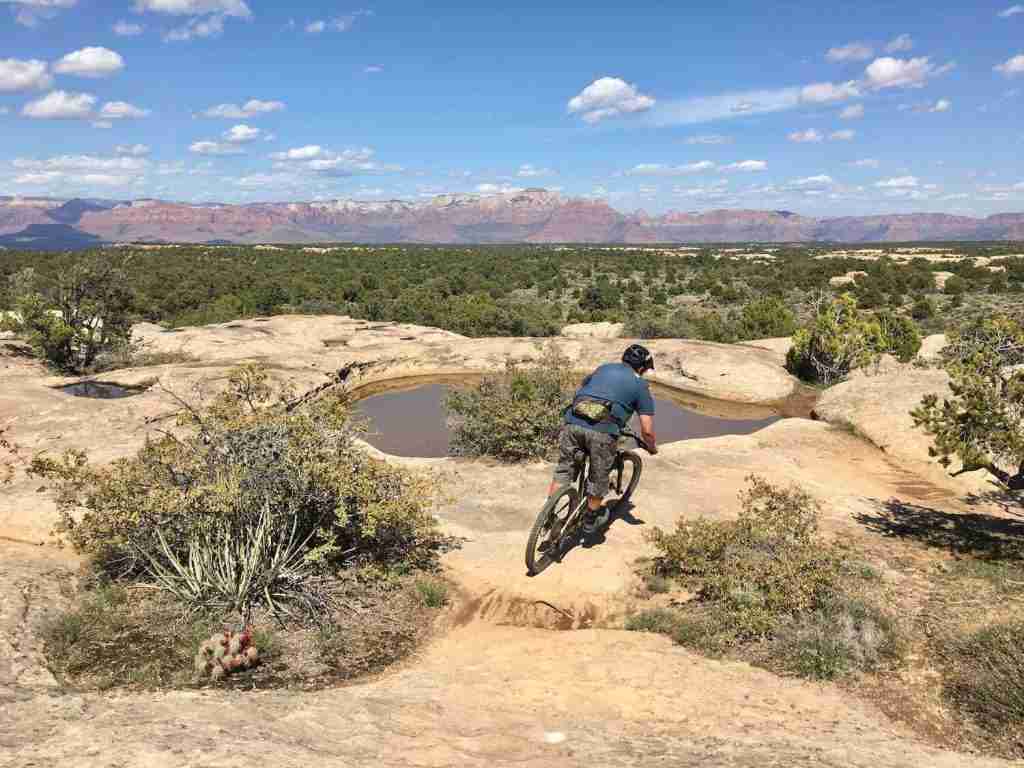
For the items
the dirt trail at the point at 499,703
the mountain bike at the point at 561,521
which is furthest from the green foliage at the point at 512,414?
the mountain bike at the point at 561,521

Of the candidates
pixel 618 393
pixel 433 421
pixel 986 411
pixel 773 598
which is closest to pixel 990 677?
pixel 773 598

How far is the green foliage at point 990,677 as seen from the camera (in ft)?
14.8

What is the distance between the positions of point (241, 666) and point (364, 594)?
163 centimetres

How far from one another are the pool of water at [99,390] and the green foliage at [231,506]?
440 inches

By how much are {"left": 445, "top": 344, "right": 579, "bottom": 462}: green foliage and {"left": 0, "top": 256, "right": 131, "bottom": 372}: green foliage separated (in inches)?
565

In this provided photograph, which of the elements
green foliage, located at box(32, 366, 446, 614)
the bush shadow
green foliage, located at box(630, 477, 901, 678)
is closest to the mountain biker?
green foliage, located at box(630, 477, 901, 678)

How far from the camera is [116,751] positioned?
3.51m

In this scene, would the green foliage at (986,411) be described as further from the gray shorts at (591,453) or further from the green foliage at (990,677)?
the gray shorts at (591,453)

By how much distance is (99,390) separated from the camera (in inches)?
668

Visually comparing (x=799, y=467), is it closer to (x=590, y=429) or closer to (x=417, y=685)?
(x=590, y=429)

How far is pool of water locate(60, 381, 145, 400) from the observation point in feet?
54.3

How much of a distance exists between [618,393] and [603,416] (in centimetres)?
30

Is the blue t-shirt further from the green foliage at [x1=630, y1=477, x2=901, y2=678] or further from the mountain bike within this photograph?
the green foliage at [x1=630, y1=477, x2=901, y2=678]

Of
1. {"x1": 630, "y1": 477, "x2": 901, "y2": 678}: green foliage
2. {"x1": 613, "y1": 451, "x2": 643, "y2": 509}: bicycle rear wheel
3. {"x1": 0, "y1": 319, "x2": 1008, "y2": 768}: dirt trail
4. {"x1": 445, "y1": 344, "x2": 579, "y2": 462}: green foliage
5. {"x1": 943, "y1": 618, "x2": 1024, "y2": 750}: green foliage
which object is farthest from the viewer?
{"x1": 445, "y1": 344, "x2": 579, "y2": 462}: green foliage
